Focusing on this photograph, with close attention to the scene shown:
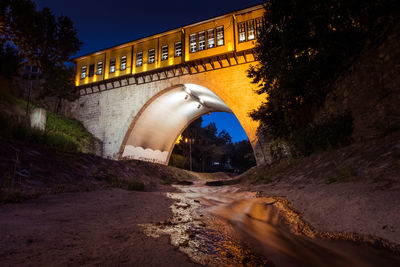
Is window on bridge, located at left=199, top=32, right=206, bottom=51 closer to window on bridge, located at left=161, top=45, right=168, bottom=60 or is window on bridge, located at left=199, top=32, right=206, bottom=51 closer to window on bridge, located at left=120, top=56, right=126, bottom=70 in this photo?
window on bridge, located at left=161, top=45, right=168, bottom=60

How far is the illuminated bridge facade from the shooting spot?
17312 mm

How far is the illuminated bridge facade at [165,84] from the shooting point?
17312mm

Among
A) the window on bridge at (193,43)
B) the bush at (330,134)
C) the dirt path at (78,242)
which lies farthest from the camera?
the window on bridge at (193,43)

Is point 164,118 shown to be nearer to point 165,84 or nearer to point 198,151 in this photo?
point 165,84

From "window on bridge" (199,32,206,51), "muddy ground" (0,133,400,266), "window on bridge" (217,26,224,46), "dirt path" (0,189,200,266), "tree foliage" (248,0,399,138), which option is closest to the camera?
"dirt path" (0,189,200,266)

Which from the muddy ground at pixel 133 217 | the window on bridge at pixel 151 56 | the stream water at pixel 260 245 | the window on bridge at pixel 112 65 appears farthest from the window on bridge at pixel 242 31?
the stream water at pixel 260 245

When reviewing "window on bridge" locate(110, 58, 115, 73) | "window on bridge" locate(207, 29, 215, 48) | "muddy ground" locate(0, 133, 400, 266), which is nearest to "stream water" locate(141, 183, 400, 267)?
"muddy ground" locate(0, 133, 400, 266)

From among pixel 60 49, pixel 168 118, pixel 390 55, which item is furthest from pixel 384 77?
pixel 60 49

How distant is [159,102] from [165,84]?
2319mm

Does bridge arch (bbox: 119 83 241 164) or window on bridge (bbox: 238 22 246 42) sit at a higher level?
window on bridge (bbox: 238 22 246 42)

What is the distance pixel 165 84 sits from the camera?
20.3 meters

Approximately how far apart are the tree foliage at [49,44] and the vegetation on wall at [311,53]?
72.6ft

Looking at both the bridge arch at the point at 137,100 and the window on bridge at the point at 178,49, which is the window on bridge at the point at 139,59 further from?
the window on bridge at the point at 178,49

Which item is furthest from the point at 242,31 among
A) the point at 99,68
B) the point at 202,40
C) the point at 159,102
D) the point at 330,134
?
the point at 99,68
